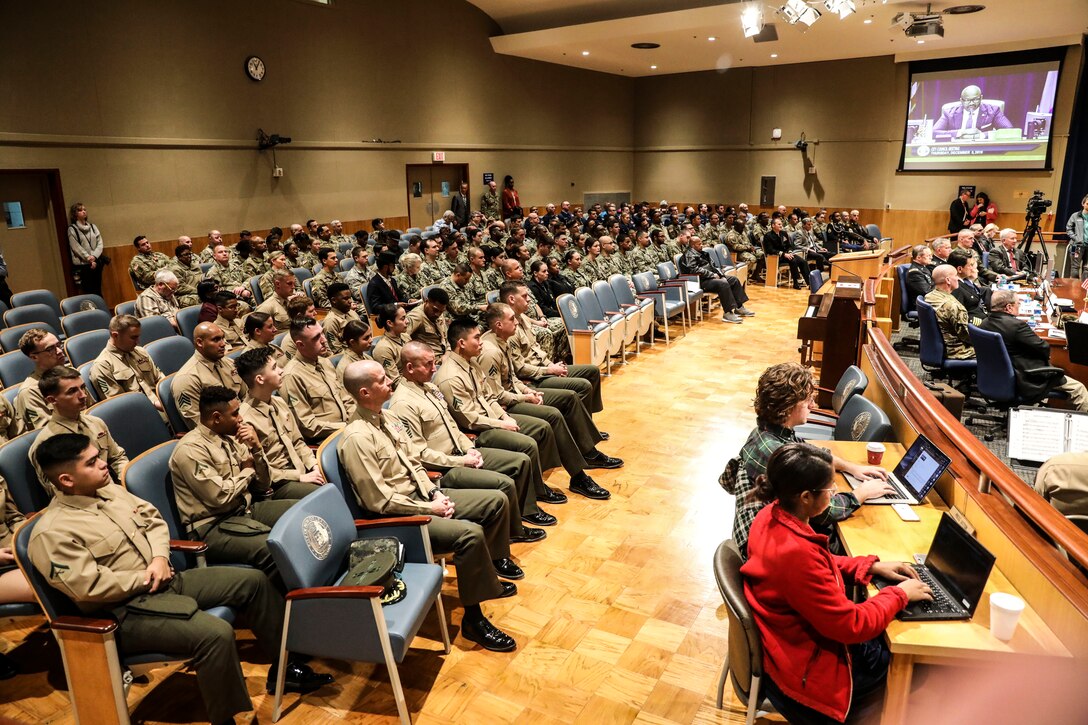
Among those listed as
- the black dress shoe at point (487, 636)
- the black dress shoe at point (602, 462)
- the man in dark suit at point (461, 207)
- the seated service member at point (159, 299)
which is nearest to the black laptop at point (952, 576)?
the black dress shoe at point (487, 636)

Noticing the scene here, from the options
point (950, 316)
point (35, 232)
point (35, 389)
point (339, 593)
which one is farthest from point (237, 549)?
point (35, 232)

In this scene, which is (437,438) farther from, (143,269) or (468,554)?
(143,269)

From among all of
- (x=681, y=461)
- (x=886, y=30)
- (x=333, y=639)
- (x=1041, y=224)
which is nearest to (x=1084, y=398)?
(x=681, y=461)

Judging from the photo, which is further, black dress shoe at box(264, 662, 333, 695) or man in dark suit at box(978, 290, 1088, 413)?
man in dark suit at box(978, 290, 1088, 413)

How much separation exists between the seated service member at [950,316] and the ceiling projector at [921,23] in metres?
6.15

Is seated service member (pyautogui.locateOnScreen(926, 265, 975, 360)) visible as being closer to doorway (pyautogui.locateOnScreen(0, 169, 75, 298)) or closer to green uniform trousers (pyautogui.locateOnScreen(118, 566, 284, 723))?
A: green uniform trousers (pyautogui.locateOnScreen(118, 566, 284, 723))

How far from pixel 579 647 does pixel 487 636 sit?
0.40 meters

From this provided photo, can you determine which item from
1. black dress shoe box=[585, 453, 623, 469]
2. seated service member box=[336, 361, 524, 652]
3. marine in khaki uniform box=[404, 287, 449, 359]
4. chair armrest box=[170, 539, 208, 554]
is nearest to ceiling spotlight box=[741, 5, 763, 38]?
marine in khaki uniform box=[404, 287, 449, 359]

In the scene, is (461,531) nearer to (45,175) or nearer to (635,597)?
(635,597)

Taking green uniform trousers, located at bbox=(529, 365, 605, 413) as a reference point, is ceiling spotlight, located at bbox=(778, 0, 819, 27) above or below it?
above

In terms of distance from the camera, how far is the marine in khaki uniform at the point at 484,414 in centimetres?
407

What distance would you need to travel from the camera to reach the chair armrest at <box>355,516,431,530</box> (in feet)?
9.41

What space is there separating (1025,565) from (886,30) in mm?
12739

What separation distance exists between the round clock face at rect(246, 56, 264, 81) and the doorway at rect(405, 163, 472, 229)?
127 inches
